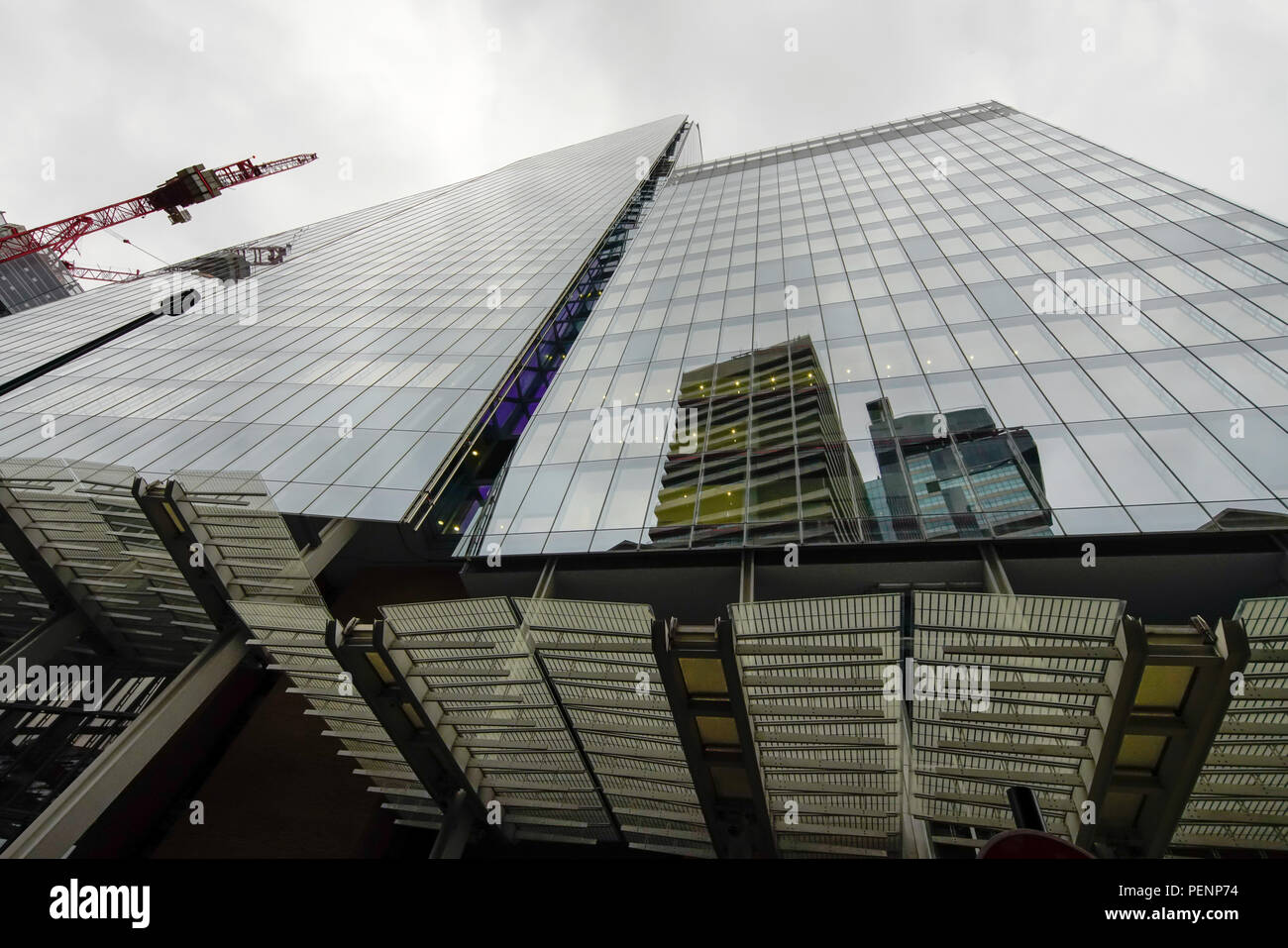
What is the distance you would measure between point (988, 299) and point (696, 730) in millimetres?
17477

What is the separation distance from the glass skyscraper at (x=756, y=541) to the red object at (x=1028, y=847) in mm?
6629

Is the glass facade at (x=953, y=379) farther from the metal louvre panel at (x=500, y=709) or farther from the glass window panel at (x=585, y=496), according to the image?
the metal louvre panel at (x=500, y=709)

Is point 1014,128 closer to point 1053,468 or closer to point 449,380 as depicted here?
point 1053,468

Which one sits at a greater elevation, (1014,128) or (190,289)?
(1014,128)

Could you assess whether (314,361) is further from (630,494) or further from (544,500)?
(630,494)

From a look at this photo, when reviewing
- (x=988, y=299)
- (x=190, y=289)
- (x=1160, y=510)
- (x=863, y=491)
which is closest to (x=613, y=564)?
(x=863, y=491)

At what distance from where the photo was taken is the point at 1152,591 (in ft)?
36.8

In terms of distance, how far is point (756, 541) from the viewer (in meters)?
13.0

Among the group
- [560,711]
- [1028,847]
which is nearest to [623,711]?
[560,711]

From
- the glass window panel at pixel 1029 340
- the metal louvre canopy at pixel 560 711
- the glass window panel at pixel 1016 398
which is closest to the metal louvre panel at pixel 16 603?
the metal louvre canopy at pixel 560 711

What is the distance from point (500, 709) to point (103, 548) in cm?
1501

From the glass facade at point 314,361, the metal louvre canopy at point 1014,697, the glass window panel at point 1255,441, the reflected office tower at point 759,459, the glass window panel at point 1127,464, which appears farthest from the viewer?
the glass facade at point 314,361

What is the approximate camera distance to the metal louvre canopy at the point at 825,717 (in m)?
9.70
